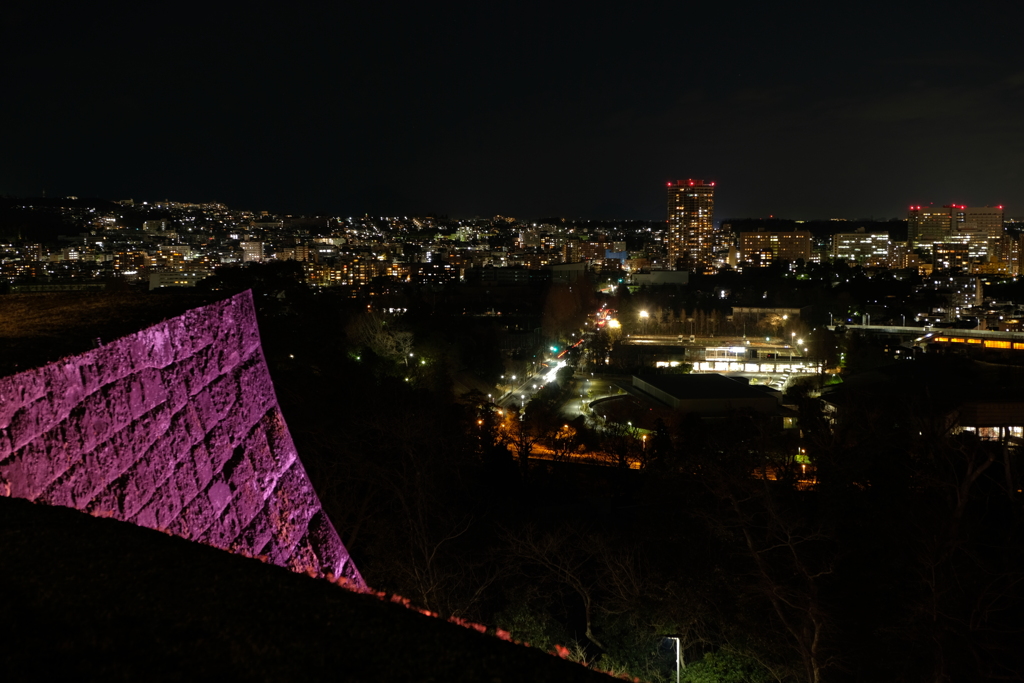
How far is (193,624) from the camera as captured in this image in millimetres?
2016

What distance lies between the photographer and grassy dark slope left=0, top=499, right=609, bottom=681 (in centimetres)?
181

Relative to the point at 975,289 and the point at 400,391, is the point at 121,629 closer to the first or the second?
the point at 400,391

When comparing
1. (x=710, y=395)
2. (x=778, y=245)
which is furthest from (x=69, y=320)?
(x=778, y=245)

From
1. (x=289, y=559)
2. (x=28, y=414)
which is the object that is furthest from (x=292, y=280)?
(x=28, y=414)

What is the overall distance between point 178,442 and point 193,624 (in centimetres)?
209

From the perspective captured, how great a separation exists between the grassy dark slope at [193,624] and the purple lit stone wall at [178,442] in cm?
70

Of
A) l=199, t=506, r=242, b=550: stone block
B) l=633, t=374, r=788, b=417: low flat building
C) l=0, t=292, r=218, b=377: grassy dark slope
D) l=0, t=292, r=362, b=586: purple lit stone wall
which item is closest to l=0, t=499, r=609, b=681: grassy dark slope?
l=0, t=292, r=362, b=586: purple lit stone wall

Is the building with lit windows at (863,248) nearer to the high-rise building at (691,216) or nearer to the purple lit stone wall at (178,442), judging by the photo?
the high-rise building at (691,216)

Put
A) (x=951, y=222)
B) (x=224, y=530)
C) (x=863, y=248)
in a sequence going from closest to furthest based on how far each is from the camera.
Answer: (x=224, y=530) < (x=863, y=248) < (x=951, y=222)

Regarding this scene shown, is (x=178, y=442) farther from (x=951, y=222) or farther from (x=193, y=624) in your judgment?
(x=951, y=222)

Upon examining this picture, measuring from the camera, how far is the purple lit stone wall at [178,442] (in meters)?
3.11

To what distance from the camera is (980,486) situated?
9008 mm

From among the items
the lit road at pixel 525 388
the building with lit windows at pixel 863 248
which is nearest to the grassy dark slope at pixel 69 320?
the lit road at pixel 525 388

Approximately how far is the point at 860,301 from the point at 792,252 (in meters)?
39.5
